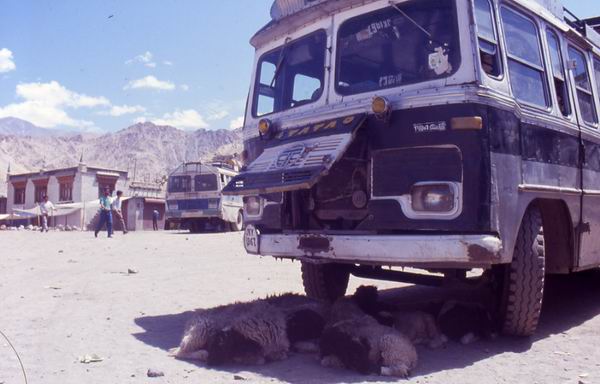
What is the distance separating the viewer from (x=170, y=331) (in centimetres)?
465

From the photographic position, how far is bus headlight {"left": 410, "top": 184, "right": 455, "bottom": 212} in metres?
3.78

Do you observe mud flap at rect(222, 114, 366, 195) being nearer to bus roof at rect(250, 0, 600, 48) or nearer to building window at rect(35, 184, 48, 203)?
bus roof at rect(250, 0, 600, 48)

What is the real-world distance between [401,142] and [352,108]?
57cm

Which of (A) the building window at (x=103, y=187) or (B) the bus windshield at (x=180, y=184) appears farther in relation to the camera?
(A) the building window at (x=103, y=187)

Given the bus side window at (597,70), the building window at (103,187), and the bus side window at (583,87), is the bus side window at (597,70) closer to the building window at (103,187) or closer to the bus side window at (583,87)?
the bus side window at (583,87)

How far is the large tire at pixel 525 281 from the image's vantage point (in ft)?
13.3

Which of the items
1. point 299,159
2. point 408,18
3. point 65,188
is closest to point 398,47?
point 408,18

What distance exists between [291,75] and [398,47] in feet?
4.10

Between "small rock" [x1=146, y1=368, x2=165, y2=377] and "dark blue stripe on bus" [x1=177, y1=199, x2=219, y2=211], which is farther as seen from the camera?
"dark blue stripe on bus" [x1=177, y1=199, x2=219, y2=211]

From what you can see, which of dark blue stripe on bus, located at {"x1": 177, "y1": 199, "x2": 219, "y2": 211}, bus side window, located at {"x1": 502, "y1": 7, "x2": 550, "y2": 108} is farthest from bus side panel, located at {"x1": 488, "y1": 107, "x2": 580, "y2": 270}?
dark blue stripe on bus, located at {"x1": 177, "y1": 199, "x2": 219, "y2": 211}

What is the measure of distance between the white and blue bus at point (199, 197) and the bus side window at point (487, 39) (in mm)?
19499

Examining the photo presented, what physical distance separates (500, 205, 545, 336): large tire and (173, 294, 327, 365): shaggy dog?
1393mm

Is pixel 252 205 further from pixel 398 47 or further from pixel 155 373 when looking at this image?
pixel 155 373

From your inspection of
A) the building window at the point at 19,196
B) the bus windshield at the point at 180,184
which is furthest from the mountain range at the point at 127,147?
the bus windshield at the point at 180,184
